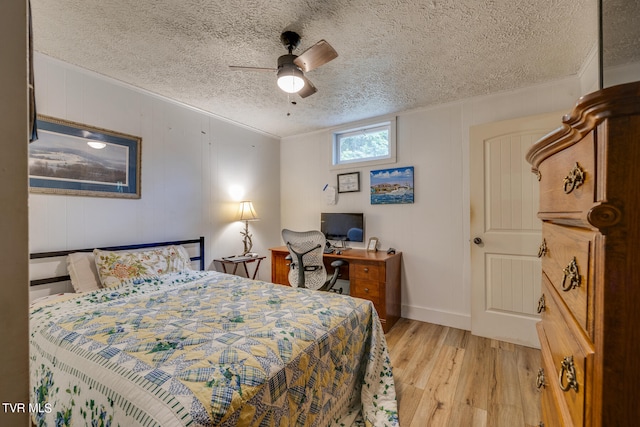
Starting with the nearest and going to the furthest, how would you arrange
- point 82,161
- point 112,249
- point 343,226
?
1. point 82,161
2. point 112,249
3. point 343,226

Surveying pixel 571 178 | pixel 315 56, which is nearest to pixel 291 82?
pixel 315 56

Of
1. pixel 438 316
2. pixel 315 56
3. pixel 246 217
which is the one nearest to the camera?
pixel 315 56

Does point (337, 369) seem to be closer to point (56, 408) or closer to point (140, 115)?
point (56, 408)

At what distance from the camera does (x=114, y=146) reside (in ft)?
8.14

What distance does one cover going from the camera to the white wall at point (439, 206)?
282 cm

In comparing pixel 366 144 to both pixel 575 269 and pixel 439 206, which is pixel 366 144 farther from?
pixel 575 269

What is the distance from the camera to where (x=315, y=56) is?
175cm

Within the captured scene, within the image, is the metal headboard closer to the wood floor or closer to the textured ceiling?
the textured ceiling

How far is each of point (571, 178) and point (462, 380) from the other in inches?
78.3

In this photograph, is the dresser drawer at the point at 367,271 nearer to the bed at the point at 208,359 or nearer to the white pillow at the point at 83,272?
the bed at the point at 208,359

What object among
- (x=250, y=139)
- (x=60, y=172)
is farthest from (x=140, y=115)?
(x=250, y=139)

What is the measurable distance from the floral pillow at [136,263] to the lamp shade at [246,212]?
0.98 meters

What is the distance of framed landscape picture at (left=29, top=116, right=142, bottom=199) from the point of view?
206 cm

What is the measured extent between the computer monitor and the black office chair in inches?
28.3
